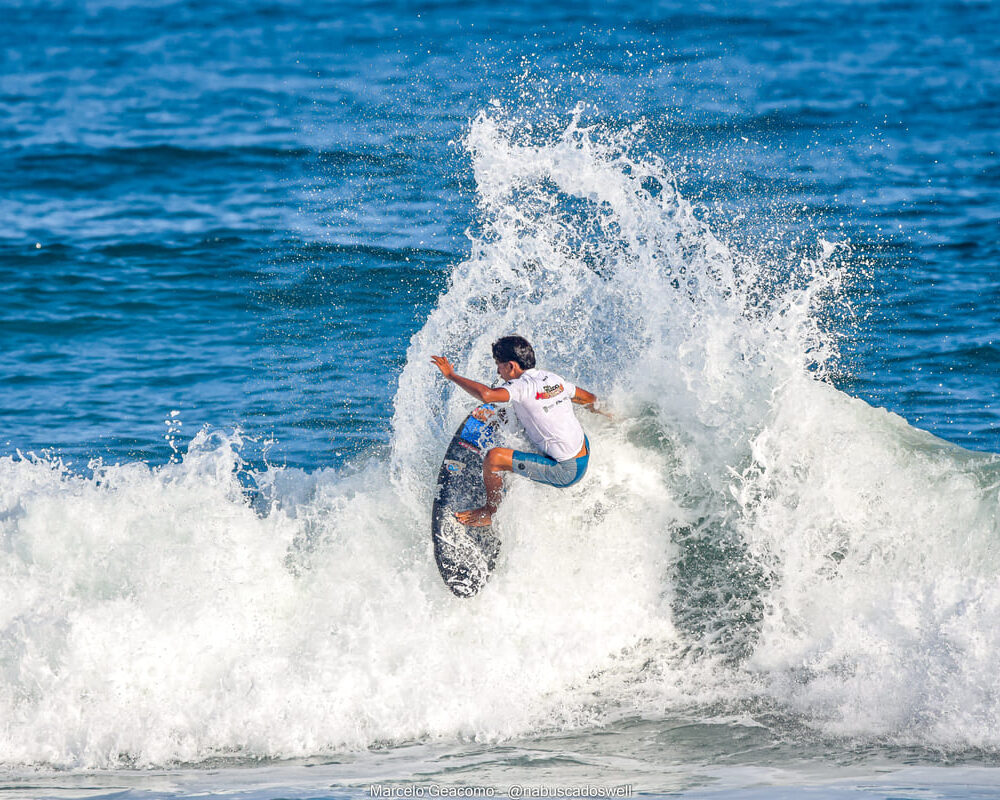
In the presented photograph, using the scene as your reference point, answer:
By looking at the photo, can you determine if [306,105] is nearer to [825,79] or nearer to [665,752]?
[825,79]

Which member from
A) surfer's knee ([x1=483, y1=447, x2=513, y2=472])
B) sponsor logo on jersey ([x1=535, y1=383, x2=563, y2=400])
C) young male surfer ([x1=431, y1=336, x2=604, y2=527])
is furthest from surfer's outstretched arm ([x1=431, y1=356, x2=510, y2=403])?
surfer's knee ([x1=483, y1=447, x2=513, y2=472])

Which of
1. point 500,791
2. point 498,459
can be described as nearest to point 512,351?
point 498,459

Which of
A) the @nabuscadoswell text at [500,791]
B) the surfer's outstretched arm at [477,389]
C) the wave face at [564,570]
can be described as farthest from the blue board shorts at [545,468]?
the @nabuscadoswell text at [500,791]

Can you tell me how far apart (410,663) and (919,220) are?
13.1 metres

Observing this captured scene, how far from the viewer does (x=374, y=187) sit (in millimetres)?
19188

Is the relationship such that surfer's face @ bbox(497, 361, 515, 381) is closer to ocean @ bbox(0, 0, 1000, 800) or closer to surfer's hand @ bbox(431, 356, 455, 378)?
surfer's hand @ bbox(431, 356, 455, 378)

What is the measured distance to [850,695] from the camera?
28.8ft

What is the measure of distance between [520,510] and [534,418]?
1093mm

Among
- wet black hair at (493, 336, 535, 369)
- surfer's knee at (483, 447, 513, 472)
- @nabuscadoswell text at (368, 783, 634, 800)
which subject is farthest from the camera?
surfer's knee at (483, 447, 513, 472)

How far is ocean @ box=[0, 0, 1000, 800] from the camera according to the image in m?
8.57

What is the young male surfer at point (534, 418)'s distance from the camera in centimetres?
911

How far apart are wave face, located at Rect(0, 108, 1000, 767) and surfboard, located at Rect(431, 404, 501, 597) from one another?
7.2 inches

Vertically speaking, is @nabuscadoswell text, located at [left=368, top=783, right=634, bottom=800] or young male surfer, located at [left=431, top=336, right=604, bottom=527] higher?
young male surfer, located at [left=431, top=336, right=604, bottom=527]

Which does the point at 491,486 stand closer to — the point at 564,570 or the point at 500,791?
the point at 564,570
